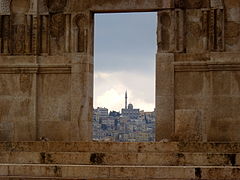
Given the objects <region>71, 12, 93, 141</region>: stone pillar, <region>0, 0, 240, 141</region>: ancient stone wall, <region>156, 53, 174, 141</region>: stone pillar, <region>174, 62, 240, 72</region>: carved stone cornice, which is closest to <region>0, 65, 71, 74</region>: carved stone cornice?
<region>0, 0, 240, 141</region>: ancient stone wall

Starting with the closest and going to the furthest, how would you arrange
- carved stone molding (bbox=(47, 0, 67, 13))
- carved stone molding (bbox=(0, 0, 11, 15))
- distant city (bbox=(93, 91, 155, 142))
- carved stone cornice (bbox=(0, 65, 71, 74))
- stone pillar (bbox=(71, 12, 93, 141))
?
stone pillar (bbox=(71, 12, 93, 141))
carved stone cornice (bbox=(0, 65, 71, 74))
carved stone molding (bbox=(47, 0, 67, 13))
carved stone molding (bbox=(0, 0, 11, 15))
distant city (bbox=(93, 91, 155, 142))

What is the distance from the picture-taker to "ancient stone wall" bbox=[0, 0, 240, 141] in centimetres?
2267

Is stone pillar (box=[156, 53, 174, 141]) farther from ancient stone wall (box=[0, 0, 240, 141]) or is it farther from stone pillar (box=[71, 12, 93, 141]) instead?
stone pillar (box=[71, 12, 93, 141])

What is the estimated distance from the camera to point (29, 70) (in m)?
23.9

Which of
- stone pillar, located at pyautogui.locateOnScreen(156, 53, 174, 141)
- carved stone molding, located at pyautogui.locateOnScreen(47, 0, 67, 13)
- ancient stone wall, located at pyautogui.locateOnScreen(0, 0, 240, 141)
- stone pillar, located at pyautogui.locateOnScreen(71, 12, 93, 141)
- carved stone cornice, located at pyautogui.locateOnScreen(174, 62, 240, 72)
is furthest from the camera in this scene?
carved stone molding, located at pyautogui.locateOnScreen(47, 0, 67, 13)

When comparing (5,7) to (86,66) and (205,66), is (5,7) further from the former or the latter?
(205,66)

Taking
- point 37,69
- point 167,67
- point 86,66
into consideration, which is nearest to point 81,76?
point 86,66

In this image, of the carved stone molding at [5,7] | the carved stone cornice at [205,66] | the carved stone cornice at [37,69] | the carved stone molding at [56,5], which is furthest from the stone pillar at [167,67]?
the carved stone molding at [5,7]

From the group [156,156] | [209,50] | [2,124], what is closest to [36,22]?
[2,124]

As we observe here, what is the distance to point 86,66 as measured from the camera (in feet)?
77.4

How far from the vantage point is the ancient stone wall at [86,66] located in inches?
893

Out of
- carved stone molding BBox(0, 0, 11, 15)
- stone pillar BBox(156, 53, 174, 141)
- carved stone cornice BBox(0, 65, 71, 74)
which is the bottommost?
stone pillar BBox(156, 53, 174, 141)

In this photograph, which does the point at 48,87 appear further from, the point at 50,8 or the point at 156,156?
the point at 156,156

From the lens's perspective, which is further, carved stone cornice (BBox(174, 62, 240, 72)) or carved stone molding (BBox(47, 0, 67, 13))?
carved stone molding (BBox(47, 0, 67, 13))
